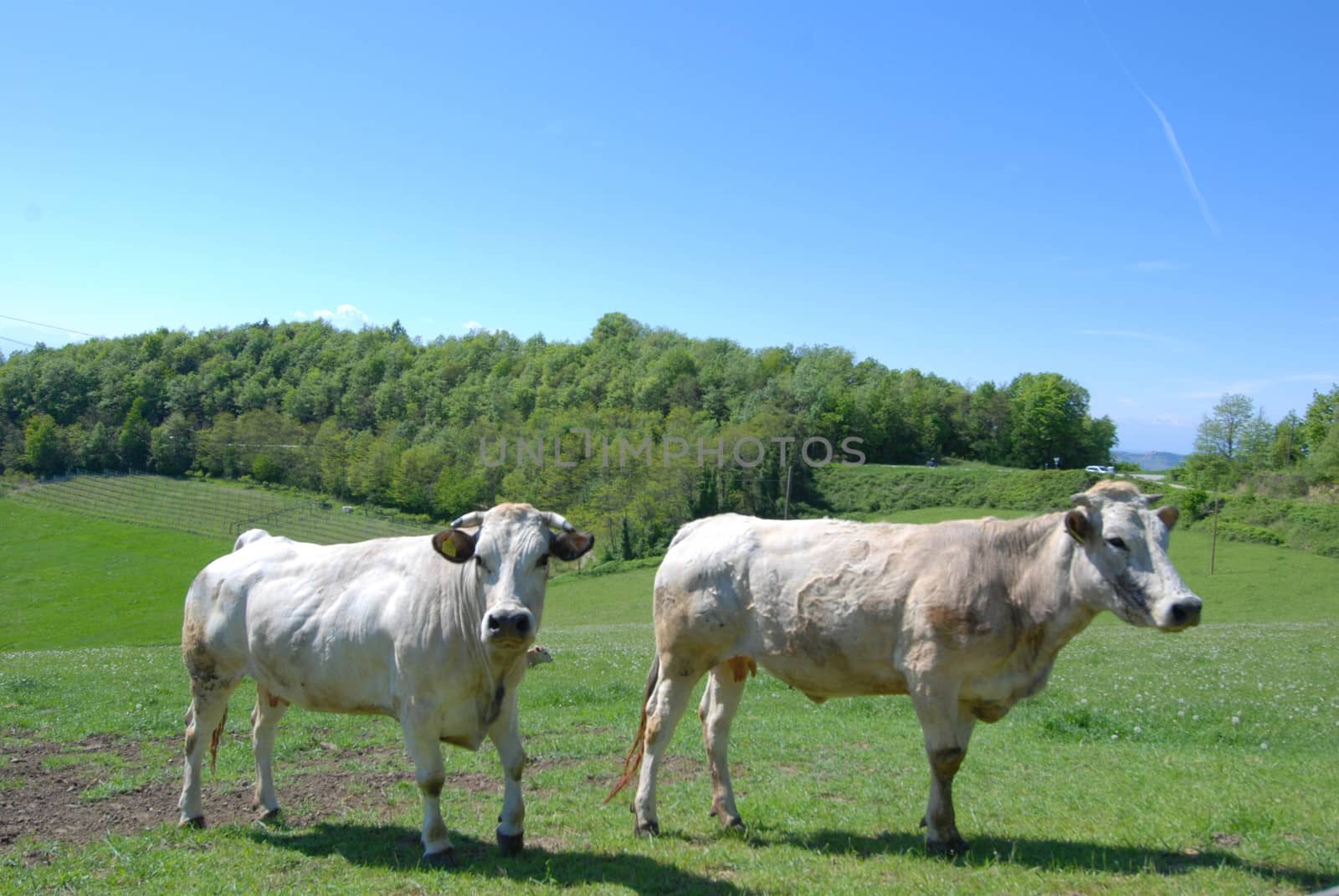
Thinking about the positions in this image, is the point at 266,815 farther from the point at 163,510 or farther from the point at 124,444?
the point at 124,444

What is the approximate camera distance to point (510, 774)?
7.35 meters

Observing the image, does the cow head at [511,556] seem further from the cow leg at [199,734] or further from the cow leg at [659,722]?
the cow leg at [199,734]

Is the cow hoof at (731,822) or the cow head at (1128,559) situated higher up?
the cow head at (1128,559)

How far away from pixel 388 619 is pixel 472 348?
534 ft

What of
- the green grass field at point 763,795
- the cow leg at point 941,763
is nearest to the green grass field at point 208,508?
the green grass field at point 763,795

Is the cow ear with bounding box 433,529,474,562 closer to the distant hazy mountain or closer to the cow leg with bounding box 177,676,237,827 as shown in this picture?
the cow leg with bounding box 177,676,237,827

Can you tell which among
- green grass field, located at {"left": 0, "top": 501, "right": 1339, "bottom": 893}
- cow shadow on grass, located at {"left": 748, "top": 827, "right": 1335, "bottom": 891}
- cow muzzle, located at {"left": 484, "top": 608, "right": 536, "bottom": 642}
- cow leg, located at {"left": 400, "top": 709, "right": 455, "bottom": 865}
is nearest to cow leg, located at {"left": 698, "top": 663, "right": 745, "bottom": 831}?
green grass field, located at {"left": 0, "top": 501, "right": 1339, "bottom": 893}

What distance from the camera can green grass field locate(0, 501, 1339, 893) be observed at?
21.7 feet

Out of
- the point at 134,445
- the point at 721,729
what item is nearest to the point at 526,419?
the point at 134,445

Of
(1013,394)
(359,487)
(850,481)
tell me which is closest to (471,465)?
(359,487)

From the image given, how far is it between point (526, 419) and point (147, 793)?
410ft

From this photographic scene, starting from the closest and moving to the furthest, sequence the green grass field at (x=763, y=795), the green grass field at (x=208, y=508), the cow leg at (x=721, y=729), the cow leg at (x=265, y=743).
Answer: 1. the green grass field at (x=763, y=795)
2. the cow leg at (x=721, y=729)
3. the cow leg at (x=265, y=743)
4. the green grass field at (x=208, y=508)

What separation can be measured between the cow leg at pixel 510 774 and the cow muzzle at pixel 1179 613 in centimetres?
509

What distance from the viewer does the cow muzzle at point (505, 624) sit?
6.67m
